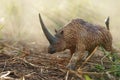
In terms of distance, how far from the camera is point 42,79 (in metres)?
4.74

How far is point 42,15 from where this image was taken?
317 inches

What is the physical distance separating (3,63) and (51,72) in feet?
1.89

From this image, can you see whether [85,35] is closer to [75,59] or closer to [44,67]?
[75,59]

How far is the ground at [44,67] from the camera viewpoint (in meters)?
4.80

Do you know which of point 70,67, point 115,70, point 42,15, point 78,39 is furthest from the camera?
point 42,15

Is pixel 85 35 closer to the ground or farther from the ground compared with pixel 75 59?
farther from the ground

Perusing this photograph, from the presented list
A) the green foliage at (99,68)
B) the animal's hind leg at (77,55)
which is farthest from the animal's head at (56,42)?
the green foliage at (99,68)

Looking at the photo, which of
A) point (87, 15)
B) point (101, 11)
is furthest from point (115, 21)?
point (87, 15)

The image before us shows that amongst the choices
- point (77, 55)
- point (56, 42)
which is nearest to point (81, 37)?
point (77, 55)

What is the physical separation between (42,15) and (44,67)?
10.1ft

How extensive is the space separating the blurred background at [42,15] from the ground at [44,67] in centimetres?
163

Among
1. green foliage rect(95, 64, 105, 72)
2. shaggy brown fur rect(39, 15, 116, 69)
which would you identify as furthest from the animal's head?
green foliage rect(95, 64, 105, 72)

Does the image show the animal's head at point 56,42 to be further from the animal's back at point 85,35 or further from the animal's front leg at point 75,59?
the animal's front leg at point 75,59

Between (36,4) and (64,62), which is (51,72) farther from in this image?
(36,4)
